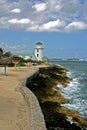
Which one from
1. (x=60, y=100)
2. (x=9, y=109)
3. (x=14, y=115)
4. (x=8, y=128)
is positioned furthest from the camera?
(x=60, y=100)

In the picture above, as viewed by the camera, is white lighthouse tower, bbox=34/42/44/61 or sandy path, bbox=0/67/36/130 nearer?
sandy path, bbox=0/67/36/130

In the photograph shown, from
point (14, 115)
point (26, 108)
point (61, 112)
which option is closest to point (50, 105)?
point (61, 112)

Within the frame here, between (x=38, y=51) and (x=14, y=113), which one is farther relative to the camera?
(x=38, y=51)

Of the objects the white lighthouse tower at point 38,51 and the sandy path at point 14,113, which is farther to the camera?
the white lighthouse tower at point 38,51

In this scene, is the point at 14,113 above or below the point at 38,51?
below

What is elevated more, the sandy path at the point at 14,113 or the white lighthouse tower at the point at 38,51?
the white lighthouse tower at the point at 38,51

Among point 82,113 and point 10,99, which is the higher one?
point 10,99

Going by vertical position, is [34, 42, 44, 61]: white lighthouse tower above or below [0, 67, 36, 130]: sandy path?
above

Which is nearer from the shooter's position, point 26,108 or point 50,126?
point 50,126

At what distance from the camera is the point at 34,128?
27.2ft

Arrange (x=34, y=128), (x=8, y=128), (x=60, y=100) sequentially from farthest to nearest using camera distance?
1. (x=60, y=100)
2. (x=8, y=128)
3. (x=34, y=128)

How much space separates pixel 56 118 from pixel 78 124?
959 mm

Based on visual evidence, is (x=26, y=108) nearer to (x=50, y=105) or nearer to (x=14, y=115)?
(x=14, y=115)

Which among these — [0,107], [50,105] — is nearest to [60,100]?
[50,105]
